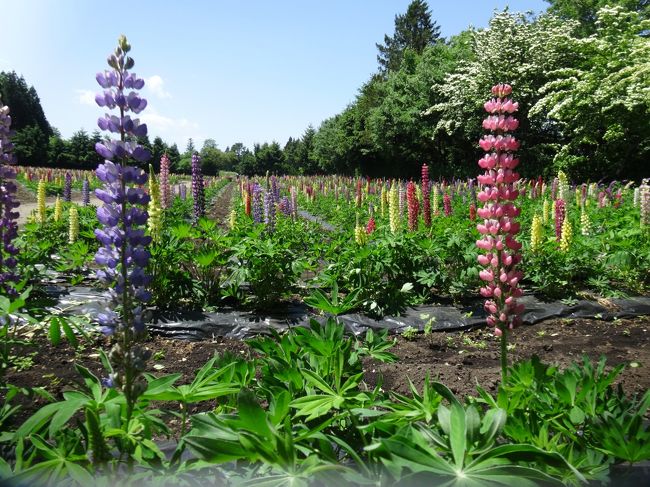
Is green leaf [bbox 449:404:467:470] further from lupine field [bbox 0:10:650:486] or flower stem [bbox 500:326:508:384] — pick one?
flower stem [bbox 500:326:508:384]

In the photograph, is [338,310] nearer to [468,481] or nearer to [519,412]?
[519,412]

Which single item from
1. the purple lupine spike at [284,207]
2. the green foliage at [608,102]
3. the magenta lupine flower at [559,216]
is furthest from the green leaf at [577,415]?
the green foliage at [608,102]

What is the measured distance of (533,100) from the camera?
2167 centimetres

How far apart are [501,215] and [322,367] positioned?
112cm

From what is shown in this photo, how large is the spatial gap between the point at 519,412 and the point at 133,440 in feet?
3.37

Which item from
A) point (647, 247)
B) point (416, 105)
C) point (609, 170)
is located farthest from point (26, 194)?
point (609, 170)

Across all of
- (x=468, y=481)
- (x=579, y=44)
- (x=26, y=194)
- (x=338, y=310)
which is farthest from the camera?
(x=26, y=194)

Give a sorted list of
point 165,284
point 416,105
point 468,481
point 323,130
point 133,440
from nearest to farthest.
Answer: point 468,481
point 133,440
point 165,284
point 416,105
point 323,130

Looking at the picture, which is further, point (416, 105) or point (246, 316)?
point (416, 105)

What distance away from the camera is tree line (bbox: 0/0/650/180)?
55.7 ft

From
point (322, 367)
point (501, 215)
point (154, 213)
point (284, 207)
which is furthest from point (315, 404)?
point (284, 207)

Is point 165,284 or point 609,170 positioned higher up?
point 609,170

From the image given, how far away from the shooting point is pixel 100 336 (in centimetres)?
419

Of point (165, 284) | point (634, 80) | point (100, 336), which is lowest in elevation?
point (100, 336)
